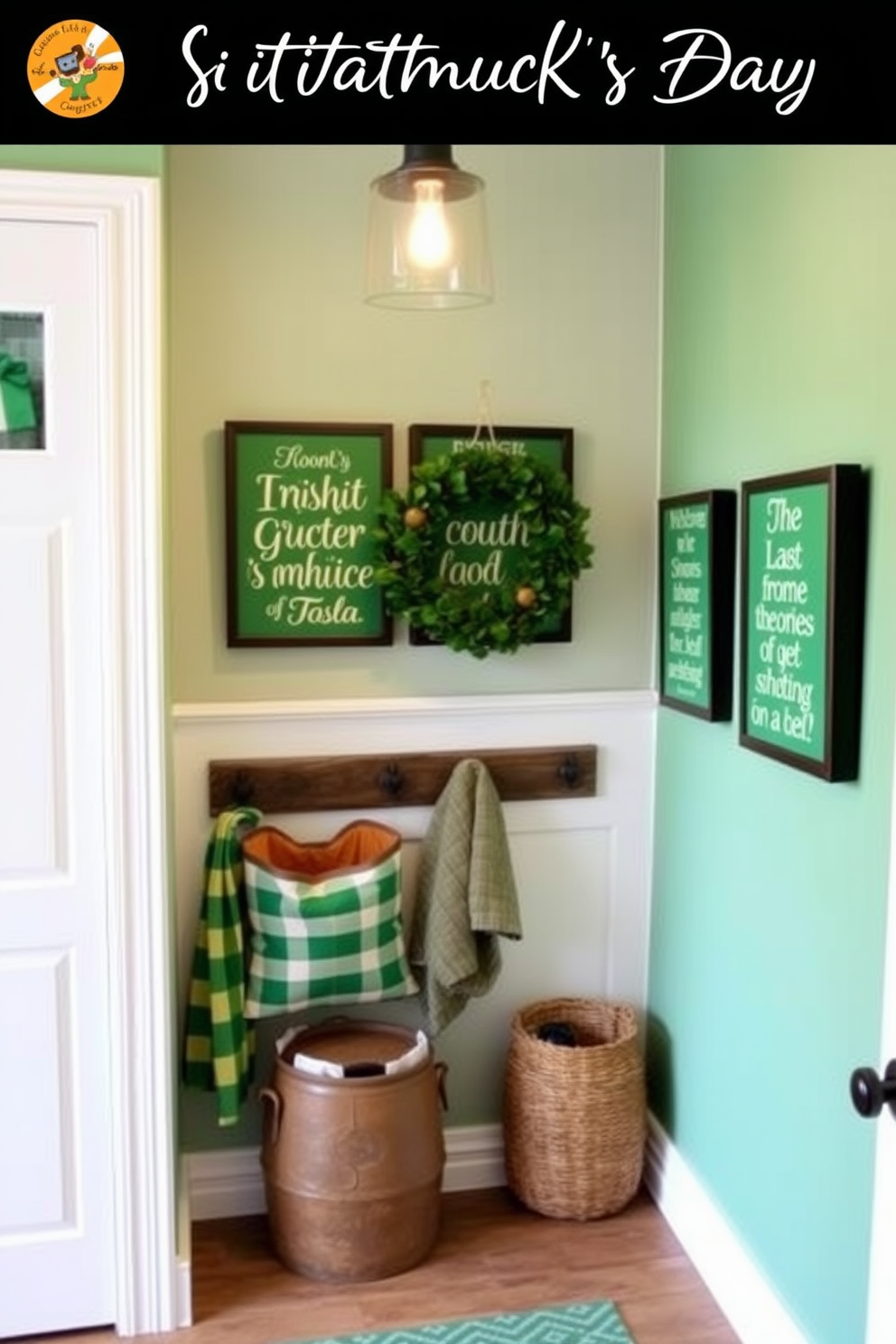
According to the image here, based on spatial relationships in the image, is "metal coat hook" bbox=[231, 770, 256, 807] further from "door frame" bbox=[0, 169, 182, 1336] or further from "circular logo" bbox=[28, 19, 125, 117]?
"circular logo" bbox=[28, 19, 125, 117]

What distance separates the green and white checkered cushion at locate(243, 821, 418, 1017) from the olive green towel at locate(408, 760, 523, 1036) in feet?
0.28

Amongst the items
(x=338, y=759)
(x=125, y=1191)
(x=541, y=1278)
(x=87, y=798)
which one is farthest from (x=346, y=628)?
(x=541, y=1278)

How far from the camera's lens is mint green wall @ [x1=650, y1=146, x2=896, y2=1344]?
179 centimetres

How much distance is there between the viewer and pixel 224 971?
7.94 feet

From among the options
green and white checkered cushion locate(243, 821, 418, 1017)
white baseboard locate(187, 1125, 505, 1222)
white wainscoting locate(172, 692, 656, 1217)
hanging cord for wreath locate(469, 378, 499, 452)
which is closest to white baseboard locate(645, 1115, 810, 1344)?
white wainscoting locate(172, 692, 656, 1217)

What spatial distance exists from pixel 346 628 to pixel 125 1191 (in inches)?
44.6

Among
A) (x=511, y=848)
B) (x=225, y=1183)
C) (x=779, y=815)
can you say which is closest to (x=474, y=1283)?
(x=225, y=1183)

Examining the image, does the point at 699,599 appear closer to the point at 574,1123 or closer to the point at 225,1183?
the point at 574,1123

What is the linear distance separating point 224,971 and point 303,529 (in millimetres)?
890

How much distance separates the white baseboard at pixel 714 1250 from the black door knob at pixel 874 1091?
97cm

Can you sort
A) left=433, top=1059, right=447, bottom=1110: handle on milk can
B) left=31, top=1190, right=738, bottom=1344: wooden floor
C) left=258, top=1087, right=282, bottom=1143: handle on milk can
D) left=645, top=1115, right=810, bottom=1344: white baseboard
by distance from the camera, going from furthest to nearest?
left=433, top=1059, right=447, bottom=1110: handle on milk can → left=258, top=1087, right=282, bottom=1143: handle on milk can → left=31, top=1190, right=738, bottom=1344: wooden floor → left=645, top=1115, right=810, bottom=1344: white baseboard

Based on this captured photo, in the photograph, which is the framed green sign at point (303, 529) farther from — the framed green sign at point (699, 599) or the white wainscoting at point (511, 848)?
the framed green sign at point (699, 599)

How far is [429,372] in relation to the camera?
2580 mm

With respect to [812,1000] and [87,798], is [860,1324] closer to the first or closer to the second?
[812,1000]
